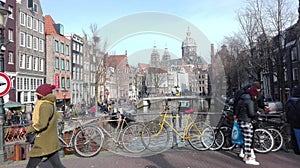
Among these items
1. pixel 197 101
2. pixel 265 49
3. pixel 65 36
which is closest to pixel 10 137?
pixel 197 101

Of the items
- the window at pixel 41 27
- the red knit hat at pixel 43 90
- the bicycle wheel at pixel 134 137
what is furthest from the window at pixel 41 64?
the red knit hat at pixel 43 90

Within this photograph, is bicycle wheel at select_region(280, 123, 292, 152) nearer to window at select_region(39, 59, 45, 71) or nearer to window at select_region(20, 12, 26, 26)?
window at select_region(20, 12, 26, 26)

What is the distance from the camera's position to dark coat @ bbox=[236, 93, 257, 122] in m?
6.16

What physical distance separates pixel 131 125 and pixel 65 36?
41.9 m

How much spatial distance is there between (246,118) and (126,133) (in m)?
3.08

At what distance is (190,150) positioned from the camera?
752 centimetres

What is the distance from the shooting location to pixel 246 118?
6258mm

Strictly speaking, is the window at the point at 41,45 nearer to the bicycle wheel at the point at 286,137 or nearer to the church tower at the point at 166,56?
the church tower at the point at 166,56

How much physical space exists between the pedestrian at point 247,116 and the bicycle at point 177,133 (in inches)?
46.0

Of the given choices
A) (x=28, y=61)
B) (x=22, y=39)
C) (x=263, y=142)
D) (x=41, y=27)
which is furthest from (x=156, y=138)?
(x=41, y=27)

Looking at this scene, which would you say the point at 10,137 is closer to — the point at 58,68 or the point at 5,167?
the point at 5,167

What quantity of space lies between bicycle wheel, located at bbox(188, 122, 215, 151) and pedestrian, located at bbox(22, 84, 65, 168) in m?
4.18

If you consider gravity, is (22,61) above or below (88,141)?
above

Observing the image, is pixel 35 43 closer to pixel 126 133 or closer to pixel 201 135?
pixel 126 133
